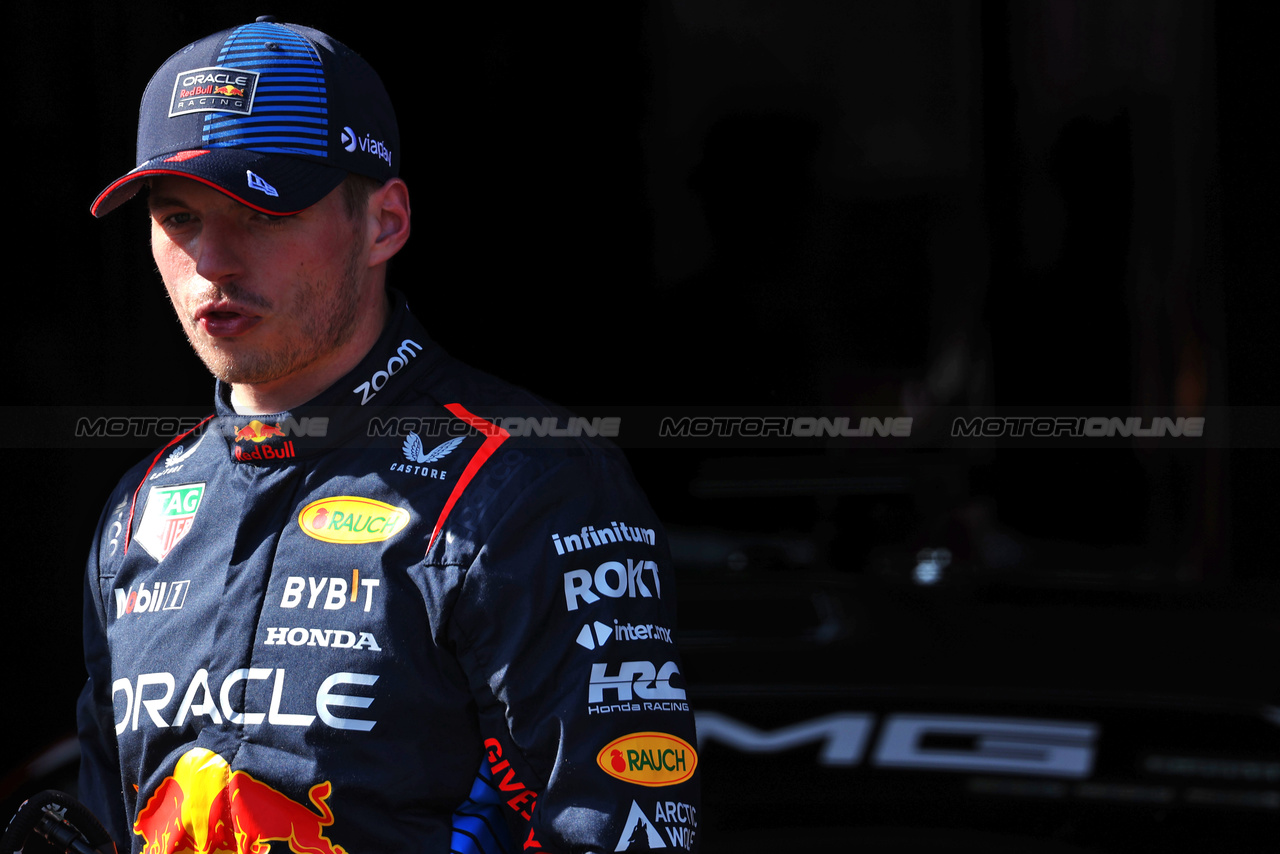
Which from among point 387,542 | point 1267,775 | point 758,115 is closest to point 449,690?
point 387,542

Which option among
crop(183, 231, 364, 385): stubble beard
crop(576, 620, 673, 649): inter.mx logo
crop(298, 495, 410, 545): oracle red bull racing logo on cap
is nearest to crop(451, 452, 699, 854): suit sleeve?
crop(576, 620, 673, 649): inter.mx logo

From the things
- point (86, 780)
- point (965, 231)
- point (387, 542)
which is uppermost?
point (965, 231)

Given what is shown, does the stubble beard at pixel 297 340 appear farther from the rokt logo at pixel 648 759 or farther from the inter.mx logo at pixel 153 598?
the rokt logo at pixel 648 759

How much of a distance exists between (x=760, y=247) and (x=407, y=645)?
5.94 ft

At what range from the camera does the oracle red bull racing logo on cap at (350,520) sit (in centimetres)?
111

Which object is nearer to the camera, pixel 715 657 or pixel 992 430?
pixel 715 657

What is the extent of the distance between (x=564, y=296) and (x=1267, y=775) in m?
1.74

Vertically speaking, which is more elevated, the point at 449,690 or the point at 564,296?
the point at 564,296

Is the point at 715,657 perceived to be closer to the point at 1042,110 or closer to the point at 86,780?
the point at 86,780

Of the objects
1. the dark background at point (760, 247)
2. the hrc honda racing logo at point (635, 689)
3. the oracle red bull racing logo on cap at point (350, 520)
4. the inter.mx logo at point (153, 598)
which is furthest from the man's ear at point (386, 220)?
the dark background at point (760, 247)

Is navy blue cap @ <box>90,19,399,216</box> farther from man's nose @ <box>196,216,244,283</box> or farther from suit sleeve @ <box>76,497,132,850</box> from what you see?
suit sleeve @ <box>76,497,132,850</box>

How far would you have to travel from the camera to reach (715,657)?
215 cm

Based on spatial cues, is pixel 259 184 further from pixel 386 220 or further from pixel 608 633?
pixel 608 633

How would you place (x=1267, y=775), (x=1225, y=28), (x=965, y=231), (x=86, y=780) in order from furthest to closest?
(x=965, y=231) < (x=1225, y=28) < (x=1267, y=775) < (x=86, y=780)
